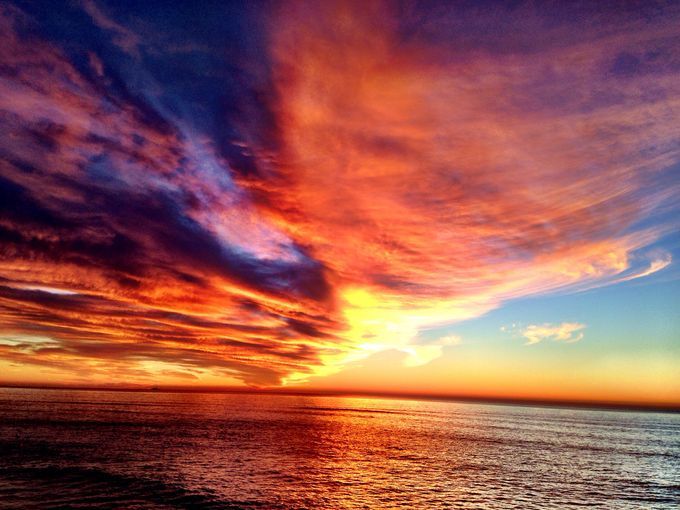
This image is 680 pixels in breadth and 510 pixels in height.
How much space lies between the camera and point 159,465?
154ft

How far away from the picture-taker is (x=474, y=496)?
3981 cm

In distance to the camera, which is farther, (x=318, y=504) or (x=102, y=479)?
(x=102, y=479)

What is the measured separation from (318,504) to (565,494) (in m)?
25.8

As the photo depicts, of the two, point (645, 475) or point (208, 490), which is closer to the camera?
point (208, 490)

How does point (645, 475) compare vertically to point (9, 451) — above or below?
below

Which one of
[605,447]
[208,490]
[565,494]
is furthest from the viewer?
[605,447]

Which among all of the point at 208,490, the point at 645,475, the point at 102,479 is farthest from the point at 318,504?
the point at 645,475

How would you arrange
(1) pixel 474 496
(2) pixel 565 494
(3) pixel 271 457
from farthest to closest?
(3) pixel 271 457 < (2) pixel 565 494 < (1) pixel 474 496

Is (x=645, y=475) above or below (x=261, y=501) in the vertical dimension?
below

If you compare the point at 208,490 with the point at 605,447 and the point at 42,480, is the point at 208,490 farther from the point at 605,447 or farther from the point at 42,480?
the point at 605,447

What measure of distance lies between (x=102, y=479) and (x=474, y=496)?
1352 inches

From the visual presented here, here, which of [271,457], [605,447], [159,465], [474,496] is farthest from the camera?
[605,447]

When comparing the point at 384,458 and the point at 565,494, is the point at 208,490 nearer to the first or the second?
the point at 384,458

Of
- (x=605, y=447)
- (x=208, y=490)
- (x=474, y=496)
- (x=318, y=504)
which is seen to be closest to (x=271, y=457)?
(x=208, y=490)
